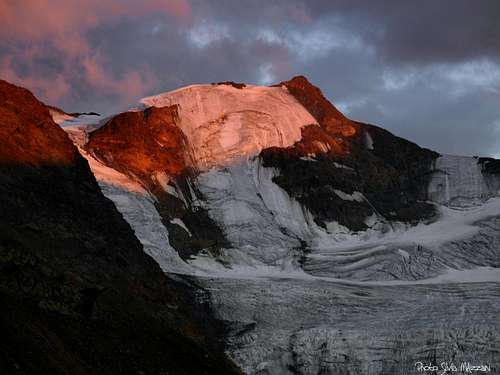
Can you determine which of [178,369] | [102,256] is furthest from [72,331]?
[102,256]

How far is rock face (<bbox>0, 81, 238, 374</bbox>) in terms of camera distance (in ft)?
87.7

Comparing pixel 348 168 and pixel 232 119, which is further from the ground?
pixel 232 119

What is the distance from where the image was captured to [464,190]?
93.9 metres

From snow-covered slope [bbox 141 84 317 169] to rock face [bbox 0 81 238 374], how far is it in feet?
101

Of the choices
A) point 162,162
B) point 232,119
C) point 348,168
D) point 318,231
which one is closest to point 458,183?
point 348,168

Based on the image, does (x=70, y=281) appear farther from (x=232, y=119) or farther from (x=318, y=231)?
(x=232, y=119)

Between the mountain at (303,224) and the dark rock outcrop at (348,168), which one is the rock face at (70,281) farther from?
the dark rock outcrop at (348,168)

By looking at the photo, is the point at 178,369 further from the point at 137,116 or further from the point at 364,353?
the point at 137,116

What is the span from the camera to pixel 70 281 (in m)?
32.6

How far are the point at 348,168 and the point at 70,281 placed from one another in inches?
2603

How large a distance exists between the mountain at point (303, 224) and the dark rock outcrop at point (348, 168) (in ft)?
0.59

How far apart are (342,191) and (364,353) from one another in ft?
126

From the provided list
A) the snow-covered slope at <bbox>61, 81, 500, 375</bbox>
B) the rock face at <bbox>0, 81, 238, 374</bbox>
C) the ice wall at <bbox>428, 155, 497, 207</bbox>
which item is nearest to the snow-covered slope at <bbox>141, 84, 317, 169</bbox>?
the snow-covered slope at <bbox>61, 81, 500, 375</bbox>

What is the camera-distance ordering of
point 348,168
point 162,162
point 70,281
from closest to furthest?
point 70,281
point 162,162
point 348,168
